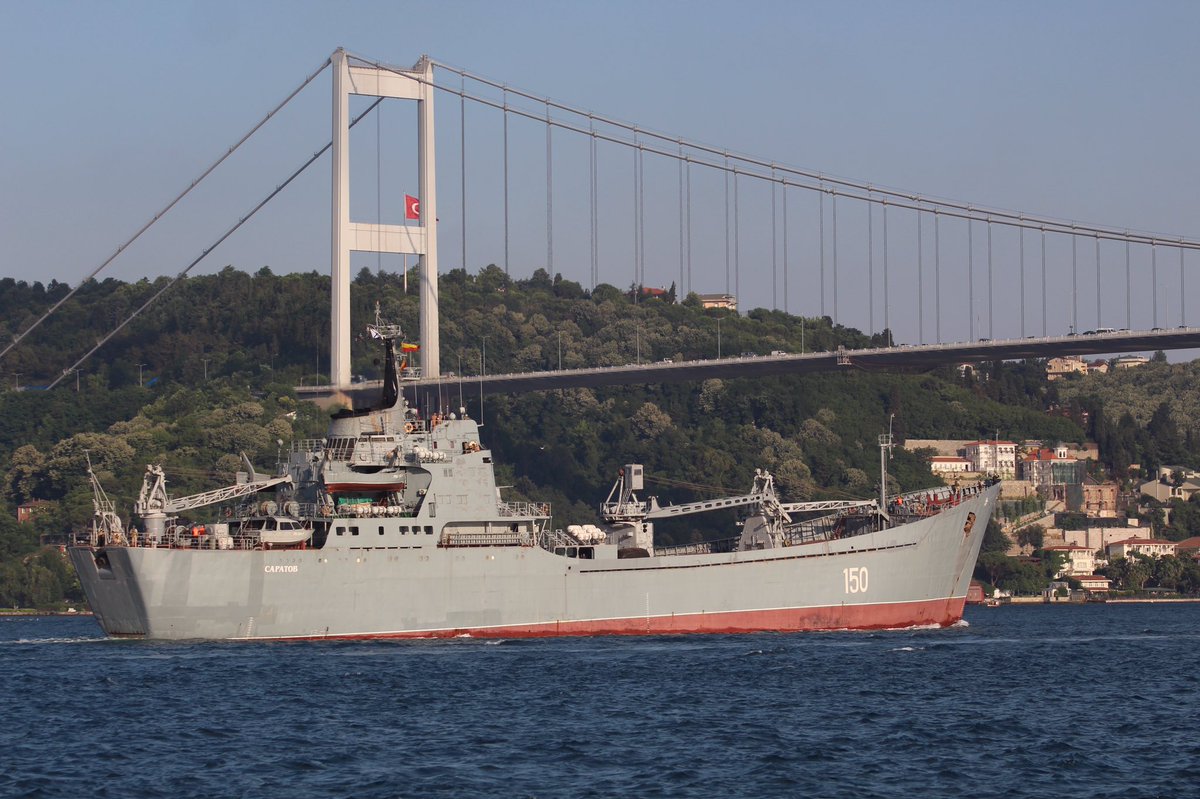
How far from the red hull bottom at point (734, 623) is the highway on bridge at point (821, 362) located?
858 inches

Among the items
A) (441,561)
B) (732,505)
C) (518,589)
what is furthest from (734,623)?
(441,561)

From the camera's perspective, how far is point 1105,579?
335 feet

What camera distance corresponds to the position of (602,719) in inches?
1246

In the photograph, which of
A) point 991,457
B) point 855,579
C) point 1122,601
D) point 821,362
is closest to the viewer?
point 855,579

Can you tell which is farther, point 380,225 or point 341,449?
point 380,225

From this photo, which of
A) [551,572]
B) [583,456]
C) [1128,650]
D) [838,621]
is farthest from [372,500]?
[583,456]

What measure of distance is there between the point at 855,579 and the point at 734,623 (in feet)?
12.5

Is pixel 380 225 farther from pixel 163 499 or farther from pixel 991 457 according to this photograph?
pixel 991 457

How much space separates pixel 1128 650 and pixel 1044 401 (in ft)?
377

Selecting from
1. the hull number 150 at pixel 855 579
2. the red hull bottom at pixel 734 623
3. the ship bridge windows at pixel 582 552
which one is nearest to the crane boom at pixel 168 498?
the red hull bottom at pixel 734 623

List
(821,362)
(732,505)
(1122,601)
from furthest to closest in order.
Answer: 1. (1122,601)
2. (821,362)
3. (732,505)

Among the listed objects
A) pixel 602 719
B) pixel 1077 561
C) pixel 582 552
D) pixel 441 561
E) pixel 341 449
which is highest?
pixel 341 449

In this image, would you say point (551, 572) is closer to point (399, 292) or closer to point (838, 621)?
point (838, 621)

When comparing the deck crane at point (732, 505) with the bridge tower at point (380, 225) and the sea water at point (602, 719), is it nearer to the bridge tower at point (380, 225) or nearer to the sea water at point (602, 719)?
the sea water at point (602, 719)
